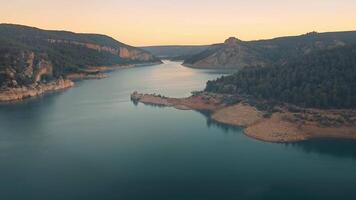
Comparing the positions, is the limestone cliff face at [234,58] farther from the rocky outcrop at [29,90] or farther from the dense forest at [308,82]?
the dense forest at [308,82]

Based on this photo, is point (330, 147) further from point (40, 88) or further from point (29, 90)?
point (40, 88)

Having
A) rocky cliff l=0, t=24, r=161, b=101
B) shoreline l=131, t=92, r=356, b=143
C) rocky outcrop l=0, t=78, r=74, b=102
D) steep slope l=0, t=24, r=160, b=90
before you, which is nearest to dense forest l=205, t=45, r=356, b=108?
shoreline l=131, t=92, r=356, b=143

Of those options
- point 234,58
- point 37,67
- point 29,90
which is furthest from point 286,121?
point 234,58

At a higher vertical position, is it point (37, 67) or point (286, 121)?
point (37, 67)

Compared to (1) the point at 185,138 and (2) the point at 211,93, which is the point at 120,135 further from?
(2) the point at 211,93

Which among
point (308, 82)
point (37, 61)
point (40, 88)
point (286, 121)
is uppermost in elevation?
point (37, 61)

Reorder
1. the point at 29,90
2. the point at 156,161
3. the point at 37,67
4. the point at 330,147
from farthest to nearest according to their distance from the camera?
the point at 37,67 < the point at 29,90 < the point at 330,147 < the point at 156,161

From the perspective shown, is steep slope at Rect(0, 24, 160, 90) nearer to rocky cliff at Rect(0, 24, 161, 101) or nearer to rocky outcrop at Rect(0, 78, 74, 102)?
rocky cliff at Rect(0, 24, 161, 101)

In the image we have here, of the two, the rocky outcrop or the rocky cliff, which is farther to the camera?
the rocky cliff
